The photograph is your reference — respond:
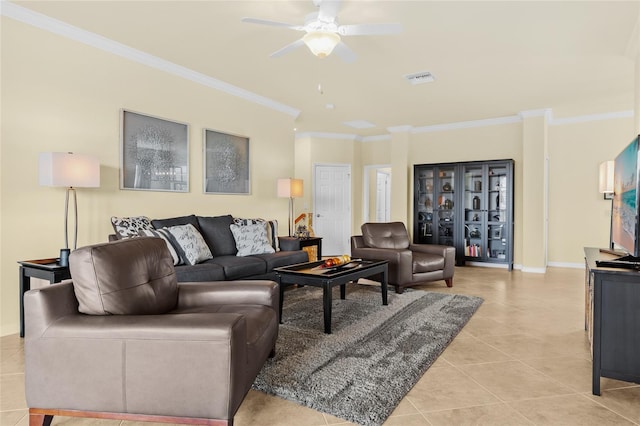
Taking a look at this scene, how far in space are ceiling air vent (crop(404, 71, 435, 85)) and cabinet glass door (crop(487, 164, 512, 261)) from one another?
260 cm

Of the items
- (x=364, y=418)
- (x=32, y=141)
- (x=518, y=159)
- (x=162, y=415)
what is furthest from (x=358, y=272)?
(x=518, y=159)

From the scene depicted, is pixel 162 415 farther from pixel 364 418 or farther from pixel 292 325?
pixel 292 325

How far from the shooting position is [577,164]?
6469mm

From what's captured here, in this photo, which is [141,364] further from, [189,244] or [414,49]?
[414,49]

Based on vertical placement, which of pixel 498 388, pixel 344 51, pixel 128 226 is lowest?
pixel 498 388

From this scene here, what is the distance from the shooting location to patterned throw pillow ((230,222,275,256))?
14.2 feet

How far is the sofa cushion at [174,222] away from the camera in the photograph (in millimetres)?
3789

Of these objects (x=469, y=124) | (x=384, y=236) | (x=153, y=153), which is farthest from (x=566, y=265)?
(x=153, y=153)

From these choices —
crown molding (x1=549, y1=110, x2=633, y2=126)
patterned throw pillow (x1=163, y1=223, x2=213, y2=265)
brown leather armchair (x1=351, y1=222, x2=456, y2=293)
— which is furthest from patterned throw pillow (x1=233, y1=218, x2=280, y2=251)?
crown molding (x1=549, y1=110, x2=633, y2=126)

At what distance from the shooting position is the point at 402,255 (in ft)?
14.8

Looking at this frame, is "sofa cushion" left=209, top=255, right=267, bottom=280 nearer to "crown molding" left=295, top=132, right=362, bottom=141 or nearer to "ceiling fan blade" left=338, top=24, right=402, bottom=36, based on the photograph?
"ceiling fan blade" left=338, top=24, right=402, bottom=36

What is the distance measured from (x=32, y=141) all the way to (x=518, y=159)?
667 centimetres

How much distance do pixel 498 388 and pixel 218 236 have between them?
10.0 feet

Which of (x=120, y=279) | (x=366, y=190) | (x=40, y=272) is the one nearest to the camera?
(x=120, y=279)
